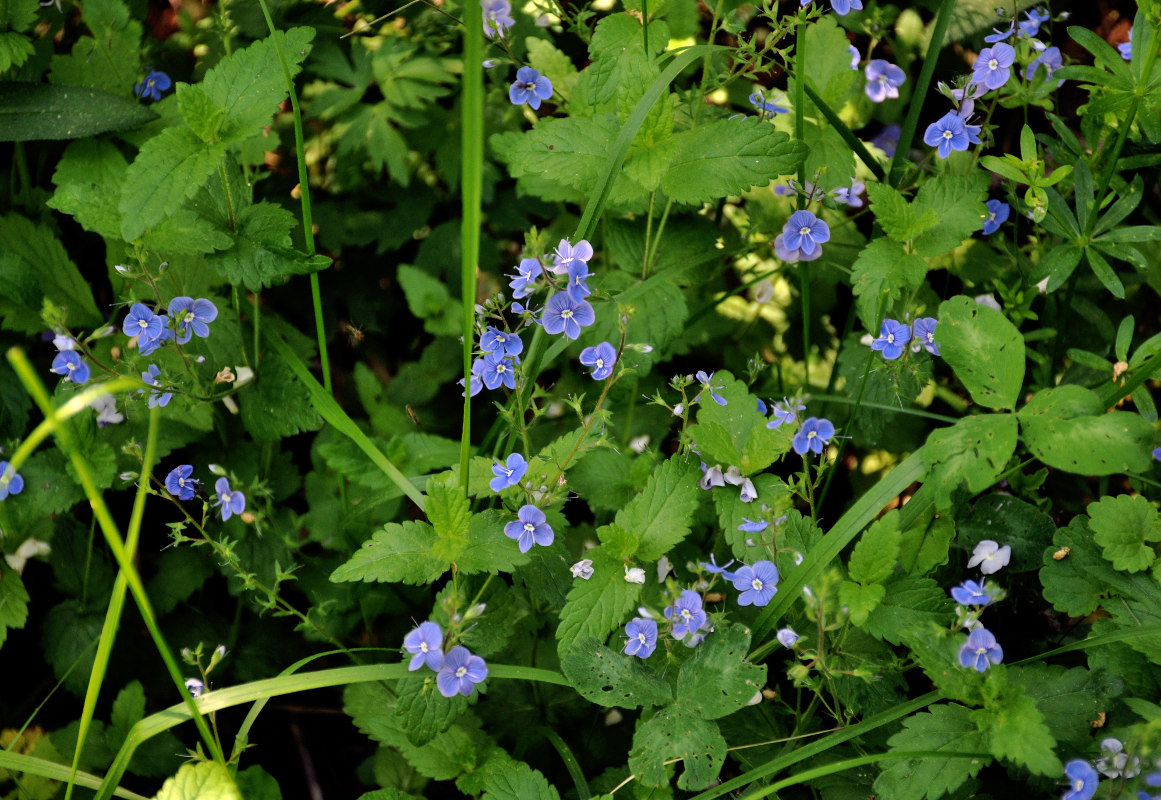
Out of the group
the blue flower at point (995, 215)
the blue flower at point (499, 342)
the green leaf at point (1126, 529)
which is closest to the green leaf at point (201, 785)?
the blue flower at point (499, 342)

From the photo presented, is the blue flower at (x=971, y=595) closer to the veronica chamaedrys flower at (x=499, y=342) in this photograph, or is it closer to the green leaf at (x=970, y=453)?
the green leaf at (x=970, y=453)

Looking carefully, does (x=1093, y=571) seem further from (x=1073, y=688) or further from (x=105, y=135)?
(x=105, y=135)

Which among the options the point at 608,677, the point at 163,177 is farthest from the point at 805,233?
the point at 163,177

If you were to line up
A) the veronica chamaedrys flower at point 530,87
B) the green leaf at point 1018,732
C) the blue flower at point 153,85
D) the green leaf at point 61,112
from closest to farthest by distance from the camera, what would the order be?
the green leaf at point 1018,732, the veronica chamaedrys flower at point 530,87, the green leaf at point 61,112, the blue flower at point 153,85

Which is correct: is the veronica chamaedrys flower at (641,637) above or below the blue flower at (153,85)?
below

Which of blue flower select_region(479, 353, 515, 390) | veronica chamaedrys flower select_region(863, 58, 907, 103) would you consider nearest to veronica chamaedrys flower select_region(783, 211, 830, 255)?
veronica chamaedrys flower select_region(863, 58, 907, 103)

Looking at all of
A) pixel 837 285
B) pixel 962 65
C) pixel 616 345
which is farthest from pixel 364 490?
pixel 962 65

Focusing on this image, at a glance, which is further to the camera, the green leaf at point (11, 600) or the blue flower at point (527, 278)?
the green leaf at point (11, 600)
